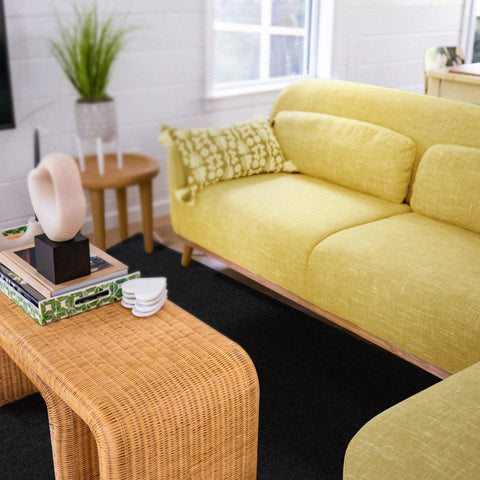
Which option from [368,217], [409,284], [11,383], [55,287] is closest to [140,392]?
[55,287]

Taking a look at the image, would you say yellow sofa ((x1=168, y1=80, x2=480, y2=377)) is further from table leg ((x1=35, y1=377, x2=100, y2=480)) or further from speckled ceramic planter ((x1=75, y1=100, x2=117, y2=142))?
table leg ((x1=35, y1=377, x2=100, y2=480))

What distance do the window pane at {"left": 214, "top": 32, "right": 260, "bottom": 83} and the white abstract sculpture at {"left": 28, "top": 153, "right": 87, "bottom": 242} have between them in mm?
2343

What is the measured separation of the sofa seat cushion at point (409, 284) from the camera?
1865mm

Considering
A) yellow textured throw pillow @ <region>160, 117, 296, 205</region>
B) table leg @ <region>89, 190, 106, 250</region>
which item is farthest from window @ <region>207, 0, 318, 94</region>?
table leg @ <region>89, 190, 106, 250</region>

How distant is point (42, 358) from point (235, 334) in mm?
1076

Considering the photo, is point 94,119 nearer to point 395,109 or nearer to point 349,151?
point 349,151

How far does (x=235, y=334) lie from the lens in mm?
2512

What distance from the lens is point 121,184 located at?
2920 millimetres

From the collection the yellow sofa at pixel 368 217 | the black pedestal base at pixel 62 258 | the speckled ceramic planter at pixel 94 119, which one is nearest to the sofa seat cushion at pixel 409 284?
the yellow sofa at pixel 368 217

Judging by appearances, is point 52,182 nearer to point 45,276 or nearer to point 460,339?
point 45,276

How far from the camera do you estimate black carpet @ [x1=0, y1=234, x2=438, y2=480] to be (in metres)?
1.86

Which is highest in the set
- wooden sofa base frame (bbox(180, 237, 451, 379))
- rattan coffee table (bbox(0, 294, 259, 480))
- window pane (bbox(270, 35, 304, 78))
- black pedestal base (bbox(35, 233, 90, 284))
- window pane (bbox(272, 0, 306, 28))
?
window pane (bbox(272, 0, 306, 28))

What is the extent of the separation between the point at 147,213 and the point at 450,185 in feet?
4.84

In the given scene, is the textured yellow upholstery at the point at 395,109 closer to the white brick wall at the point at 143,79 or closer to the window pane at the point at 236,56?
the white brick wall at the point at 143,79
